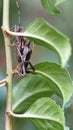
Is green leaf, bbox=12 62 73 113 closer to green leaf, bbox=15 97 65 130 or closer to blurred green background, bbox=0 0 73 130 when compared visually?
green leaf, bbox=15 97 65 130

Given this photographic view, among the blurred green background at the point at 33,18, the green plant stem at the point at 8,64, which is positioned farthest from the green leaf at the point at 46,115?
the blurred green background at the point at 33,18

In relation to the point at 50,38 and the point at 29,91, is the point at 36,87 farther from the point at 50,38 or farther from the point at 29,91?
the point at 50,38

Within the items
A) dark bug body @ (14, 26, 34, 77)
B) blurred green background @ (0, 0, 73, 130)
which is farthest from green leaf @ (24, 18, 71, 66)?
blurred green background @ (0, 0, 73, 130)

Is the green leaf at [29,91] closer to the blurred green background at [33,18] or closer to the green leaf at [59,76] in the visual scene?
the green leaf at [59,76]

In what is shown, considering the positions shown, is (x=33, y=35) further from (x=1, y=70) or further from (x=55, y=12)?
(x=1, y=70)

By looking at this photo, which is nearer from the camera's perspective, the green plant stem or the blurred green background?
the green plant stem
